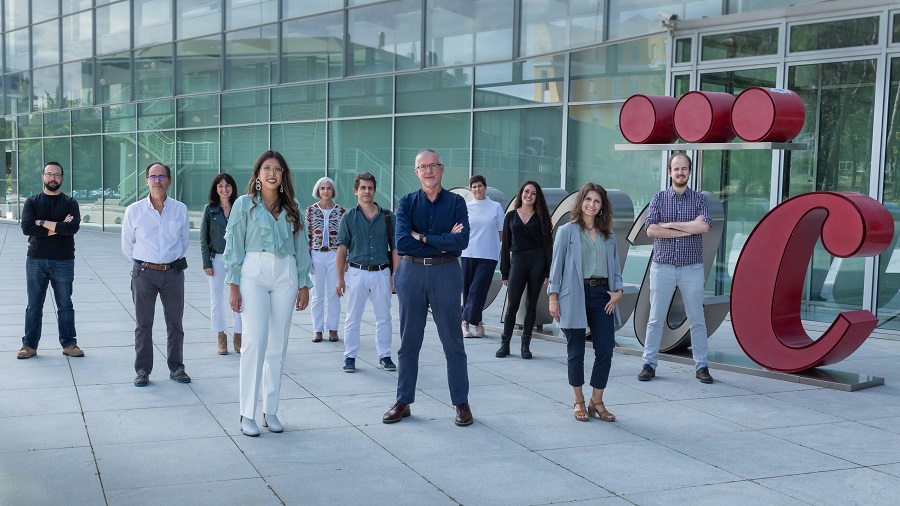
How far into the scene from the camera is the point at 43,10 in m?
29.0

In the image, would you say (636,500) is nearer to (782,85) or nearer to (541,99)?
(782,85)

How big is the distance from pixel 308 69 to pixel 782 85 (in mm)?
11136

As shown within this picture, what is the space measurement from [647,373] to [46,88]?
87.4 feet

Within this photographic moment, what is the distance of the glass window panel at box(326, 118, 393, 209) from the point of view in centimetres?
1878

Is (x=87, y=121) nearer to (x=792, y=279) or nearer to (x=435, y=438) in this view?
(x=792, y=279)

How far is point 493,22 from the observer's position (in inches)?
632

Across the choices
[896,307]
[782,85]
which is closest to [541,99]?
[782,85]

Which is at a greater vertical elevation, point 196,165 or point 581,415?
point 196,165

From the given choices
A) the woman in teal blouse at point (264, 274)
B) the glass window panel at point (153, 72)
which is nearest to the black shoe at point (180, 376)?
the woman in teal blouse at point (264, 274)

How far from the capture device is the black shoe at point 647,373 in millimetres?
8117

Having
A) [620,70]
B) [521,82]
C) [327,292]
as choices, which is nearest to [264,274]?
[327,292]

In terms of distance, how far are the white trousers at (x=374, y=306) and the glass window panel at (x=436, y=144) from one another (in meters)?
8.21

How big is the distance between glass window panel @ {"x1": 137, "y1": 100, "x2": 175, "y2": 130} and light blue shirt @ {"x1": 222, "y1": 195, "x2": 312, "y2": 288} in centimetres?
2020

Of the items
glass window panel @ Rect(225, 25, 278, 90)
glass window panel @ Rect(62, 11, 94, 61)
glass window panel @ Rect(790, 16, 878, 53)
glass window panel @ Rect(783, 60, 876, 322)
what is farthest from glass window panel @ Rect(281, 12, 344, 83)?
glass window panel @ Rect(783, 60, 876, 322)
